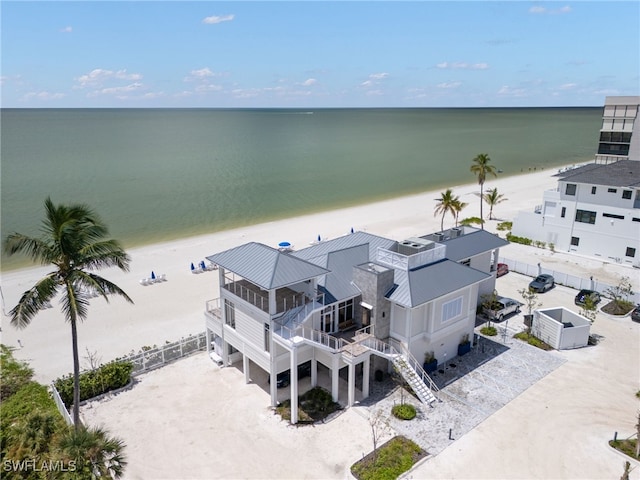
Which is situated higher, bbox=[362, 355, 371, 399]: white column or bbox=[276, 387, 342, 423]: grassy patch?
bbox=[362, 355, 371, 399]: white column

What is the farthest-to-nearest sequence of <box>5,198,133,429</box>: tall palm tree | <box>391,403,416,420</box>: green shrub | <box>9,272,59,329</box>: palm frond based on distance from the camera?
<box>391,403,416,420</box>: green shrub < <box>5,198,133,429</box>: tall palm tree < <box>9,272,59,329</box>: palm frond

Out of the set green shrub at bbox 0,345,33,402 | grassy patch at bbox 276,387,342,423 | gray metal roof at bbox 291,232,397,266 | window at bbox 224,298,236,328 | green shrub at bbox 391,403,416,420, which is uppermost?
gray metal roof at bbox 291,232,397,266

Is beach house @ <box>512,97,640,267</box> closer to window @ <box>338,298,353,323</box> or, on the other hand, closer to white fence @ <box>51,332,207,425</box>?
window @ <box>338,298,353,323</box>

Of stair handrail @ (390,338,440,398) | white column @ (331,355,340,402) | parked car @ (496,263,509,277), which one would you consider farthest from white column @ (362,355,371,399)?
parked car @ (496,263,509,277)

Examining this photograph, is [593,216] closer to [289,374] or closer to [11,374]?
[289,374]

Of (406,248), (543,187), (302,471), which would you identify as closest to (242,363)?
(302,471)

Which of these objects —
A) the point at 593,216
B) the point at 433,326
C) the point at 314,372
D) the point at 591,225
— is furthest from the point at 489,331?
the point at 593,216

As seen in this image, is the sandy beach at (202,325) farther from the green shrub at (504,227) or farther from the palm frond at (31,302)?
the palm frond at (31,302)
